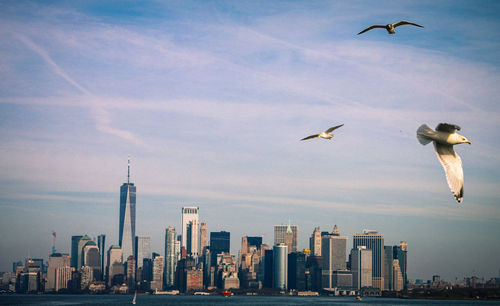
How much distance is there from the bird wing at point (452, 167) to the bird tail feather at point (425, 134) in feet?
0.96

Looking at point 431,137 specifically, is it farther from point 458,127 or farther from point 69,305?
point 69,305

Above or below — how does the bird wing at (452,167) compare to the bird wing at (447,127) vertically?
below

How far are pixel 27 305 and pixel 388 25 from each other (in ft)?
602

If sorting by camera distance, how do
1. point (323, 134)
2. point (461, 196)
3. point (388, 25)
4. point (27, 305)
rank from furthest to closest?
point (27, 305) → point (323, 134) → point (388, 25) → point (461, 196)

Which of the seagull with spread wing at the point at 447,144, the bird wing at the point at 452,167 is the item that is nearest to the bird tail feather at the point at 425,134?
the seagull with spread wing at the point at 447,144

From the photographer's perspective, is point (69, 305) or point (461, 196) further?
point (69, 305)

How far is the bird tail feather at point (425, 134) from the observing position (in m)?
19.7

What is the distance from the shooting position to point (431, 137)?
64.7 feet

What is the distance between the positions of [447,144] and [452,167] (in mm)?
852

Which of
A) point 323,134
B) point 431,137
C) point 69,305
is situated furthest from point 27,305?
point 431,137

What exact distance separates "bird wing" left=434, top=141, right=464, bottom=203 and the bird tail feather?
11.6 inches

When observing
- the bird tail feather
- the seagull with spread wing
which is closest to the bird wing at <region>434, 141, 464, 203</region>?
the seagull with spread wing

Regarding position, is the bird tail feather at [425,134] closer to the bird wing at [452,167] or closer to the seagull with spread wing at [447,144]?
→ the seagull with spread wing at [447,144]

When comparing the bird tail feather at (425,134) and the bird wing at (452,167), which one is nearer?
the bird wing at (452,167)
